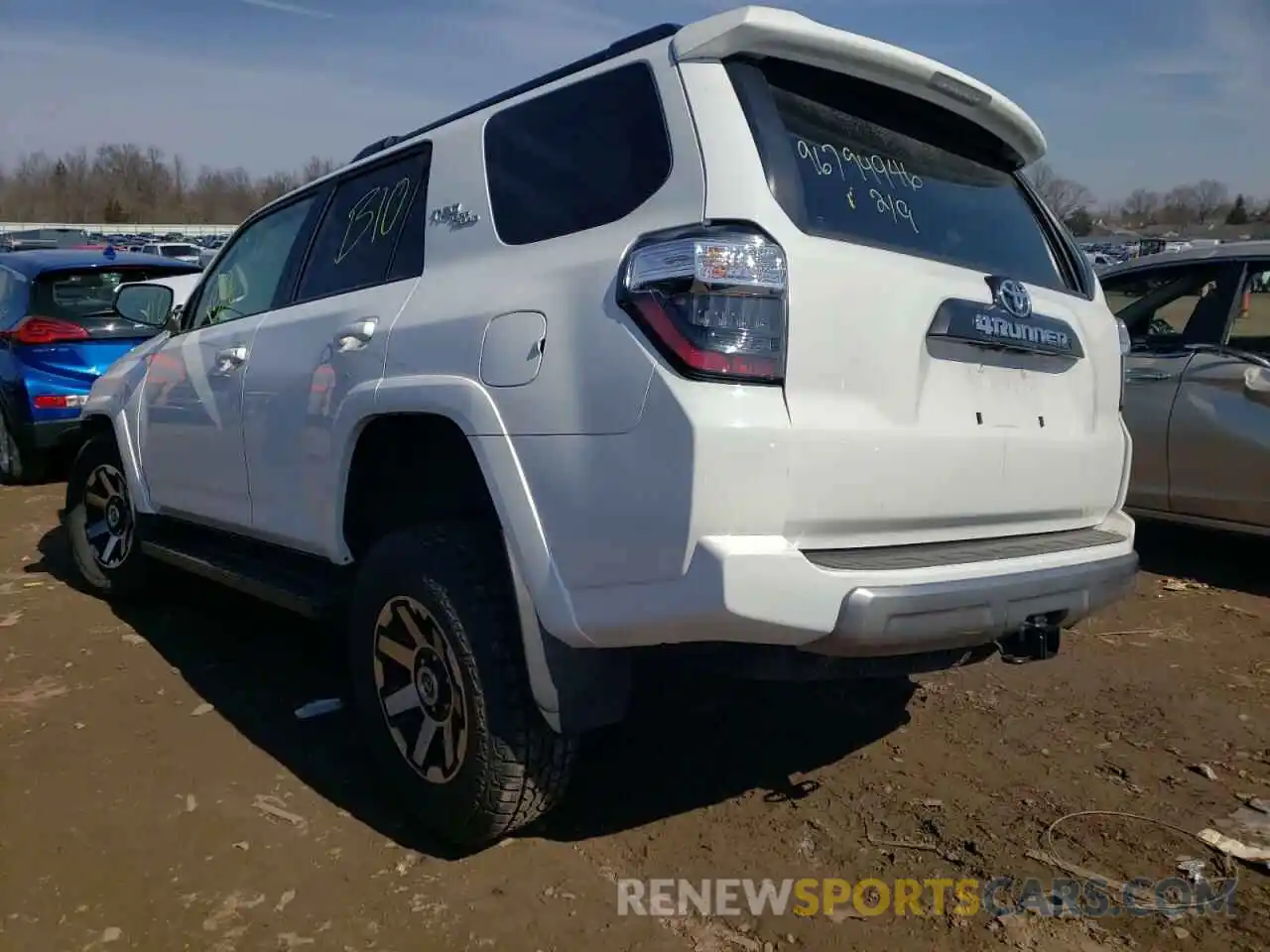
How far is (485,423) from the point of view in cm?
252

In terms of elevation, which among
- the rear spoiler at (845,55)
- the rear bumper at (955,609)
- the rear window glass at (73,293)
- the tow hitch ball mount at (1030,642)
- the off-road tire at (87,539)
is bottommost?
the off-road tire at (87,539)

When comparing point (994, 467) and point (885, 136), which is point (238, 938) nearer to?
point (994, 467)

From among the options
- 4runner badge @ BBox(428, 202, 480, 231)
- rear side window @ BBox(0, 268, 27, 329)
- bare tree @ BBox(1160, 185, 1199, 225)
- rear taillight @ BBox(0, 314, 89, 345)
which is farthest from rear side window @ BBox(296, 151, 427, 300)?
bare tree @ BBox(1160, 185, 1199, 225)

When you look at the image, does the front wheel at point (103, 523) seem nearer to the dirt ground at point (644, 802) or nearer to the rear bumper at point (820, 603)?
the dirt ground at point (644, 802)

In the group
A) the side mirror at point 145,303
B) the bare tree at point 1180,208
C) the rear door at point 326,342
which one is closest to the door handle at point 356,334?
the rear door at point 326,342

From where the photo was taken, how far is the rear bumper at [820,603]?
2107mm

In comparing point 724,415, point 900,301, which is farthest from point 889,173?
point 724,415

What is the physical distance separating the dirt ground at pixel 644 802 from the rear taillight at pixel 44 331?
3728mm

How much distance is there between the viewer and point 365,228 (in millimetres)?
3500

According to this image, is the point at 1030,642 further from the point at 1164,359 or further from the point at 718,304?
the point at 1164,359

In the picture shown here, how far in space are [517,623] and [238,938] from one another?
101 centimetres

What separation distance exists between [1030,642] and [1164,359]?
3599mm

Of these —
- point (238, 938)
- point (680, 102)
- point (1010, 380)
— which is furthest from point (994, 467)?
point (238, 938)

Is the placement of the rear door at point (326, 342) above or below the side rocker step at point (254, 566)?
above
